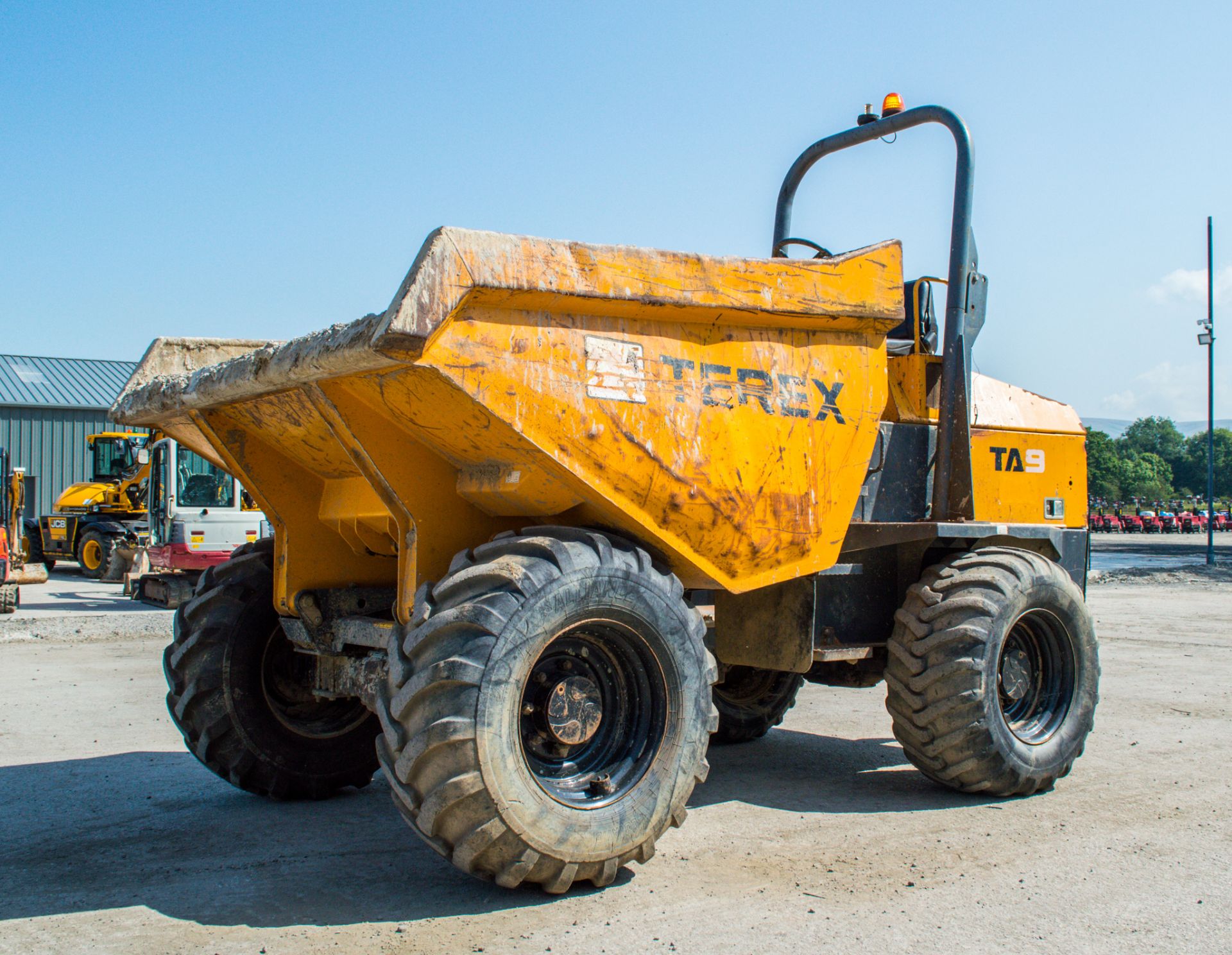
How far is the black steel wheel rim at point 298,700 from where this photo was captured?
5.38m

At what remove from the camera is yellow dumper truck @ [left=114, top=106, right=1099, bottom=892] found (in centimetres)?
375

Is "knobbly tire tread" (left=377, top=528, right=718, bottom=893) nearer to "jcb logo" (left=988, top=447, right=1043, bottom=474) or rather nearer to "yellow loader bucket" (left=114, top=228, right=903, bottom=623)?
"yellow loader bucket" (left=114, top=228, right=903, bottom=623)

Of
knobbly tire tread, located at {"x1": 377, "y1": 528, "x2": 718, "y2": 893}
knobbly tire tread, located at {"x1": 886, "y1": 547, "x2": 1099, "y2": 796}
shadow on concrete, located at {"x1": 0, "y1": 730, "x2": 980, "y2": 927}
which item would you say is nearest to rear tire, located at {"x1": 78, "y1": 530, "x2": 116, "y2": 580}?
shadow on concrete, located at {"x1": 0, "y1": 730, "x2": 980, "y2": 927}

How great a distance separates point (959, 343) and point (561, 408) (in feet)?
8.73

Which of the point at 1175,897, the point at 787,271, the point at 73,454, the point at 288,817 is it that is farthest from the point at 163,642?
the point at 73,454

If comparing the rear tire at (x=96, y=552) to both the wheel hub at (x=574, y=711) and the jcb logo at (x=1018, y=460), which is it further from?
the wheel hub at (x=574, y=711)

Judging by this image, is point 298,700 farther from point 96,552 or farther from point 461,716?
point 96,552

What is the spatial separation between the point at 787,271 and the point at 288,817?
3275 millimetres

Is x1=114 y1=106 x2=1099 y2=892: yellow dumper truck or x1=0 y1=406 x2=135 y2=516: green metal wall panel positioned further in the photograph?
x1=0 y1=406 x2=135 y2=516: green metal wall panel

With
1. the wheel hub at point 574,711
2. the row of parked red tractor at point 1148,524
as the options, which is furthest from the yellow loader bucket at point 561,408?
the row of parked red tractor at point 1148,524

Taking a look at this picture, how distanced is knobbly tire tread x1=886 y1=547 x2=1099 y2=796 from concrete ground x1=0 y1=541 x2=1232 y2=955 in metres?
0.17

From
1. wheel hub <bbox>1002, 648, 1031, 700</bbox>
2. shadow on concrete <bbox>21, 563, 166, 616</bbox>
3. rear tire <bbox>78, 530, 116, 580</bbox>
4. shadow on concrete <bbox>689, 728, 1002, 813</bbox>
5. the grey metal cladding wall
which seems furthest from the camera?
the grey metal cladding wall

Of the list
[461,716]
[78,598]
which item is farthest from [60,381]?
[461,716]

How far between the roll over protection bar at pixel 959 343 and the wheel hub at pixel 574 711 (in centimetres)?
245
